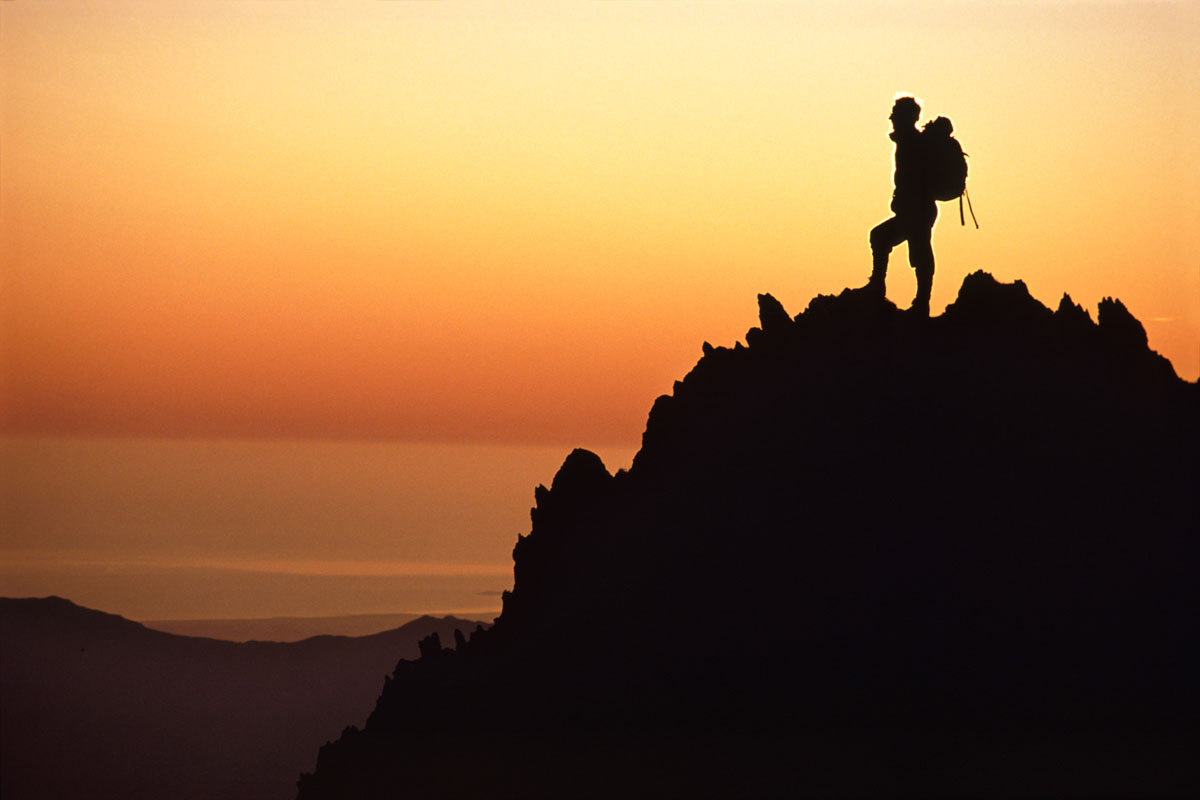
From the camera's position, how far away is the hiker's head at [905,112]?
29.9m

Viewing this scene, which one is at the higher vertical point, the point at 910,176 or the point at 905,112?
the point at 905,112

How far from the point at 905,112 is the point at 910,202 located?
1948 millimetres

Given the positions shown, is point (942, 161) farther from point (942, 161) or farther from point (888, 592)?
point (888, 592)

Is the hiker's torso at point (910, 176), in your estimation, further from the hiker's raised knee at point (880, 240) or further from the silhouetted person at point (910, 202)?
the hiker's raised knee at point (880, 240)

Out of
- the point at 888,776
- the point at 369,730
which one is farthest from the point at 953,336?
the point at 369,730

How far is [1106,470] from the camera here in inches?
1259

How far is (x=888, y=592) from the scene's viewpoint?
102 ft

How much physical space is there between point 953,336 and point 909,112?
5.76m

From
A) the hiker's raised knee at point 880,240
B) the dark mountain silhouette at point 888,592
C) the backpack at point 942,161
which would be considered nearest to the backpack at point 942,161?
the backpack at point 942,161

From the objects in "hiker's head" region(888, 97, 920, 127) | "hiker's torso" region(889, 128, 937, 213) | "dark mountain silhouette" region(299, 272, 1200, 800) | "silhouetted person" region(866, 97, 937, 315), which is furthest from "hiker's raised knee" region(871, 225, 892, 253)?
"dark mountain silhouette" region(299, 272, 1200, 800)

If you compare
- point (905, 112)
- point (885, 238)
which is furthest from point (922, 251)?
point (905, 112)

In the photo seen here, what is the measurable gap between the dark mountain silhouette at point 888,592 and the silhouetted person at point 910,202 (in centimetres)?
335

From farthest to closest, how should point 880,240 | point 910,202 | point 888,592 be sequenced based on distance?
1. point 888,592
2. point 880,240
3. point 910,202

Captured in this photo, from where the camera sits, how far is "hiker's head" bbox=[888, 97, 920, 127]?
29875mm
